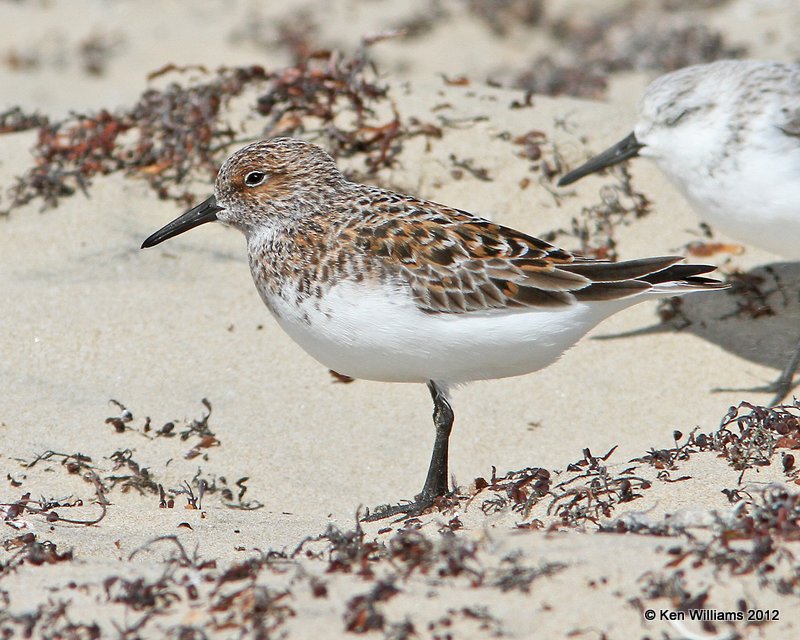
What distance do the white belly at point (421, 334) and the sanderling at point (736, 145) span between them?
5.57 ft

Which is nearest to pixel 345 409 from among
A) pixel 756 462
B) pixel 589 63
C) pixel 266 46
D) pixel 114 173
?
pixel 756 462

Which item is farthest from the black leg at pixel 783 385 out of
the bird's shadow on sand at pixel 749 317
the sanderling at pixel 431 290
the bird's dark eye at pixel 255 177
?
the bird's dark eye at pixel 255 177

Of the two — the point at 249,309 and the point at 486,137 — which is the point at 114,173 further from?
the point at 486,137

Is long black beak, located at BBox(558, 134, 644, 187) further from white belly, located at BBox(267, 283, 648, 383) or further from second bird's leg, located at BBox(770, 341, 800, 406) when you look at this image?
white belly, located at BBox(267, 283, 648, 383)

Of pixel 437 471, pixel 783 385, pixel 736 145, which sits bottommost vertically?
pixel 437 471

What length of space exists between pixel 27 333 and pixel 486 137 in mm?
3263

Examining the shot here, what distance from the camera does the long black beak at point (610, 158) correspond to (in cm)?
667

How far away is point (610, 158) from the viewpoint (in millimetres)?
6758

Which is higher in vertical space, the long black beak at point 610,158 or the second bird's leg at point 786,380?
the long black beak at point 610,158

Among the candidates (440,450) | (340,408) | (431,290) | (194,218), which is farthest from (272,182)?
(340,408)

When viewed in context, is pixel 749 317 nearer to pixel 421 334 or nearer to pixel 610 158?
pixel 610 158

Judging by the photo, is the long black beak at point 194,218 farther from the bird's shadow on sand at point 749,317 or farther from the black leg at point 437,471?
the bird's shadow on sand at point 749,317

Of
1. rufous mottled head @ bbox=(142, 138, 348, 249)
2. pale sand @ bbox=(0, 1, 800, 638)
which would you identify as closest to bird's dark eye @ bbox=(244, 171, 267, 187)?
rufous mottled head @ bbox=(142, 138, 348, 249)

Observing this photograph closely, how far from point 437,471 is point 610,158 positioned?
2704mm
